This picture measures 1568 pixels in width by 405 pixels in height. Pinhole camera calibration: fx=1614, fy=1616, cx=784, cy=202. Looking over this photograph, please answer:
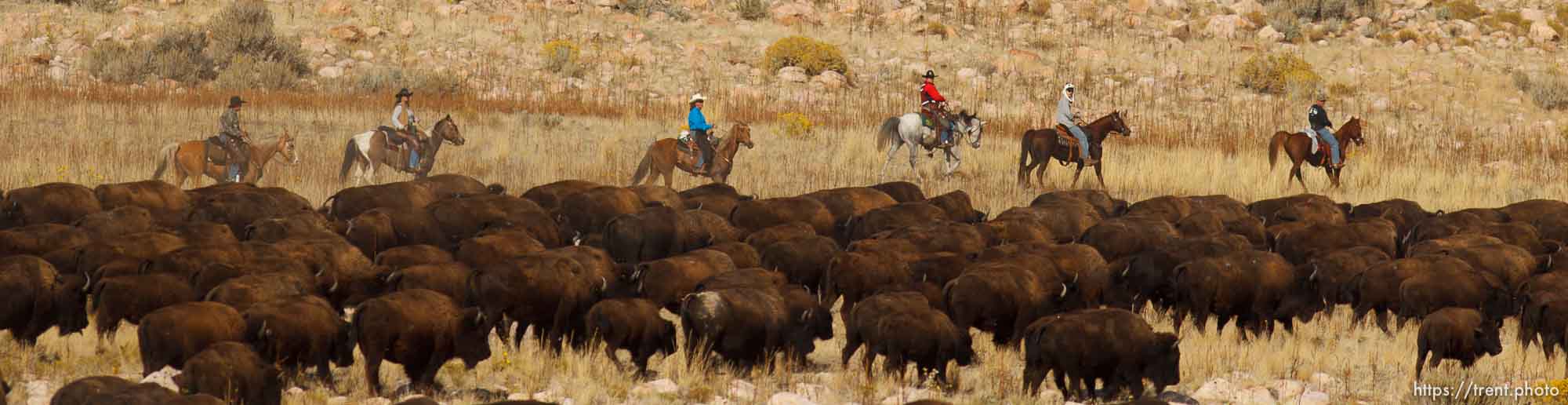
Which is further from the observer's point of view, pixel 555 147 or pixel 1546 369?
pixel 555 147

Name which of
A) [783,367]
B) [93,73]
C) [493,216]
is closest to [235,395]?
A: [783,367]

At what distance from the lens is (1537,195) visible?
25359 millimetres

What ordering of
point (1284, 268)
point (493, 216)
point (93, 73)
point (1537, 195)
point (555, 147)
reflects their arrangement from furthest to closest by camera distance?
1. point (93, 73)
2. point (555, 147)
3. point (1537, 195)
4. point (493, 216)
5. point (1284, 268)

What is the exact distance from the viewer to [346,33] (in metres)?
40.3

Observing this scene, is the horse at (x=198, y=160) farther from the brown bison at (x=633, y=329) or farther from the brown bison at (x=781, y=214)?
the brown bison at (x=633, y=329)

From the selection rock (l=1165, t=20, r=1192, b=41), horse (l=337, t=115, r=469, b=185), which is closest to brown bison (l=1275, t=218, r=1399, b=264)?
horse (l=337, t=115, r=469, b=185)

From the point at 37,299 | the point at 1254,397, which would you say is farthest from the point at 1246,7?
the point at 37,299

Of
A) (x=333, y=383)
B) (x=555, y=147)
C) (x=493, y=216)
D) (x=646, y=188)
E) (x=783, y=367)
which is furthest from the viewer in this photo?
(x=555, y=147)

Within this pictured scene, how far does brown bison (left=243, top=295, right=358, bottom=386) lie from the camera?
10.1 m

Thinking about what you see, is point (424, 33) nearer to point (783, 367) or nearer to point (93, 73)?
point (93, 73)

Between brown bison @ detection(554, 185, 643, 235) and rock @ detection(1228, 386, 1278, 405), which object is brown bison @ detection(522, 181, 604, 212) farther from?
rock @ detection(1228, 386, 1278, 405)

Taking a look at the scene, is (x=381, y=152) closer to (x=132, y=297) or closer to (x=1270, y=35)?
(x=132, y=297)

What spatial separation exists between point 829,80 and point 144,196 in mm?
23556

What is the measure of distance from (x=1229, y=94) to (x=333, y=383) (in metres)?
32.4
